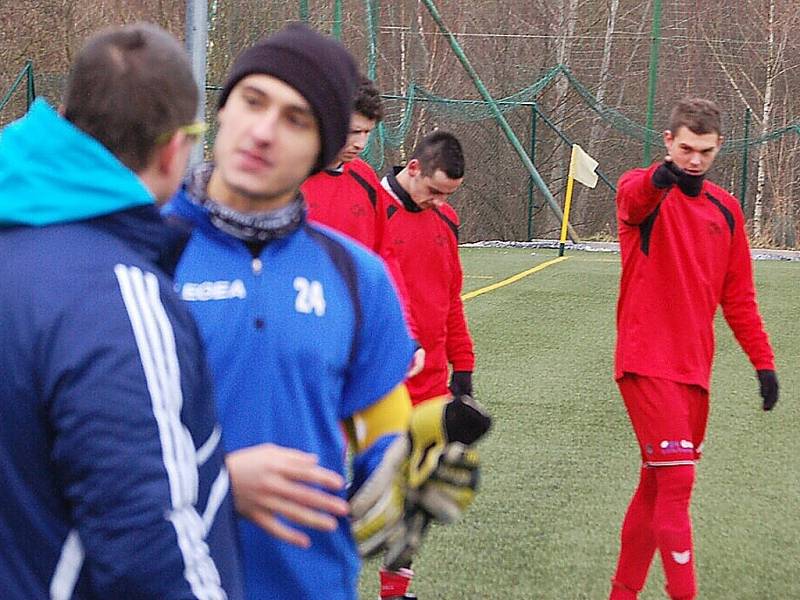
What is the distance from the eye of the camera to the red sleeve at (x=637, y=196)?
14.5 ft

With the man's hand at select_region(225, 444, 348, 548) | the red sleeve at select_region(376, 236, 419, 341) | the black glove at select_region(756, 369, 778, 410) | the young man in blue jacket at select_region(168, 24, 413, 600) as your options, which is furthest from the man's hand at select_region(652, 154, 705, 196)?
the man's hand at select_region(225, 444, 348, 548)

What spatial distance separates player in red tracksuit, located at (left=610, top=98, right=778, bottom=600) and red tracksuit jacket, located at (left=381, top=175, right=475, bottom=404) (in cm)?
89

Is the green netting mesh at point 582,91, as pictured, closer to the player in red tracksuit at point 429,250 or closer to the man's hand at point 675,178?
the player in red tracksuit at point 429,250

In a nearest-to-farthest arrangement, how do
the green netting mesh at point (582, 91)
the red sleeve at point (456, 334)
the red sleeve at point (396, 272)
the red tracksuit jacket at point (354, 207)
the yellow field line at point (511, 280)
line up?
the red sleeve at point (396, 272) → the red tracksuit jacket at point (354, 207) → the red sleeve at point (456, 334) → the yellow field line at point (511, 280) → the green netting mesh at point (582, 91)

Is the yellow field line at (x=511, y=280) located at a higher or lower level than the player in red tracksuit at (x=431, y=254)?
lower

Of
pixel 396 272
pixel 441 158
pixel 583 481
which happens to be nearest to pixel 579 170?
pixel 583 481

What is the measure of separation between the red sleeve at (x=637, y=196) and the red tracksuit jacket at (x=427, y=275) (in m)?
0.95

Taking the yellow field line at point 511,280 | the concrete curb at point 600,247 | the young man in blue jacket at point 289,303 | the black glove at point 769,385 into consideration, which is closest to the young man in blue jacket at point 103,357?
the young man in blue jacket at point 289,303

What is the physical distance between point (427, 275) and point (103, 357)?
389 centimetres

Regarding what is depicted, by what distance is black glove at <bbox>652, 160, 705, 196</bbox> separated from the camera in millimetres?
4363

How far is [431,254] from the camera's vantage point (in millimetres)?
5324

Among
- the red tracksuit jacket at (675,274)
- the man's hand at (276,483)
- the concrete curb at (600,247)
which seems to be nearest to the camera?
the man's hand at (276,483)

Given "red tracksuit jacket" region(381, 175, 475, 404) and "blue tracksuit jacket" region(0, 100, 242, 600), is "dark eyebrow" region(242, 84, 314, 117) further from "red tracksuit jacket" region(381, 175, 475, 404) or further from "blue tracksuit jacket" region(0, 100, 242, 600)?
"red tracksuit jacket" region(381, 175, 475, 404)

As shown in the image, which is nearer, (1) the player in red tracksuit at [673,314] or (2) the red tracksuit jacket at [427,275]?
(1) the player in red tracksuit at [673,314]
